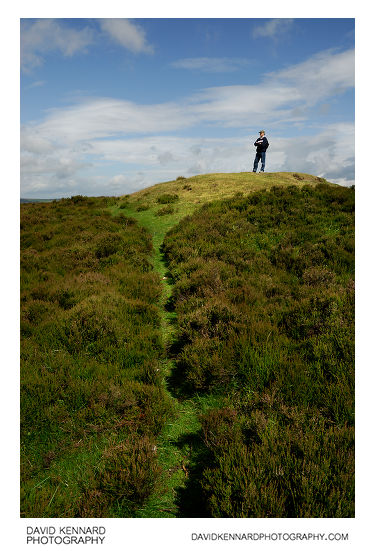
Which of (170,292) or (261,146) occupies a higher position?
(261,146)

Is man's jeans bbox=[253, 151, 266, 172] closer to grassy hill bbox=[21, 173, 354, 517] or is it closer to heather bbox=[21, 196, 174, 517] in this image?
grassy hill bbox=[21, 173, 354, 517]

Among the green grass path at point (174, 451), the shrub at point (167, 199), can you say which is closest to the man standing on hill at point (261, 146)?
the shrub at point (167, 199)

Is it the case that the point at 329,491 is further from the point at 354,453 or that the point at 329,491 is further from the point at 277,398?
the point at 277,398

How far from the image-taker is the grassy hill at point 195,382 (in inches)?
121

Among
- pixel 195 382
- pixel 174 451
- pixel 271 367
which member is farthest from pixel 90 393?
pixel 271 367

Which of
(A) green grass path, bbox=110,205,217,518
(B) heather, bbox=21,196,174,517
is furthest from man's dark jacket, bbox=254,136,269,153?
(A) green grass path, bbox=110,205,217,518

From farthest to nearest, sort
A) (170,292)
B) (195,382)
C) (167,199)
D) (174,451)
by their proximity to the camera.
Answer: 1. (167,199)
2. (170,292)
3. (195,382)
4. (174,451)

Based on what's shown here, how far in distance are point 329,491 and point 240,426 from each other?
1.19 metres

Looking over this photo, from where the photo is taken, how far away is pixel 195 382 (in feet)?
15.8

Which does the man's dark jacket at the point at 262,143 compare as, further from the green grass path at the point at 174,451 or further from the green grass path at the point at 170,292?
the green grass path at the point at 174,451

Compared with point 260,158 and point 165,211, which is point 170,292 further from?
point 260,158

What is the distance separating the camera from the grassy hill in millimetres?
3082
